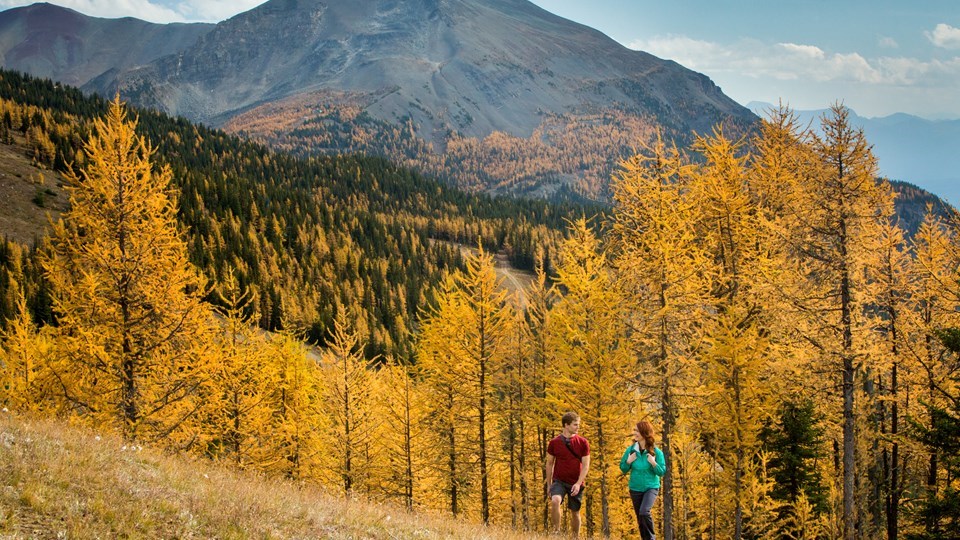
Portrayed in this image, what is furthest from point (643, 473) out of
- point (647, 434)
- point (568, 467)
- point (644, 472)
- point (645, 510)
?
point (568, 467)

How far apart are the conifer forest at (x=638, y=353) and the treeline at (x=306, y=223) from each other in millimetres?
9693

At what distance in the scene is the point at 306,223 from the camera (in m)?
109

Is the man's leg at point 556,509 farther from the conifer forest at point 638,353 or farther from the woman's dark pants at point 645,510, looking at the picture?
the conifer forest at point 638,353

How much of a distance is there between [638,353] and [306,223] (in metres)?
102

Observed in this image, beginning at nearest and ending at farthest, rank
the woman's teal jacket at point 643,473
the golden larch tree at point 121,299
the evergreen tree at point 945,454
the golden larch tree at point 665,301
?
the woman's teal jacket at point 643,473 < the evergreen tree at point 945,454 < the golden larch tree at point 121,299 < the golden larch tree at point 665,301

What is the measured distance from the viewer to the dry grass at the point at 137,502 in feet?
19.6

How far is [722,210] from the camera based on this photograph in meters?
18.5

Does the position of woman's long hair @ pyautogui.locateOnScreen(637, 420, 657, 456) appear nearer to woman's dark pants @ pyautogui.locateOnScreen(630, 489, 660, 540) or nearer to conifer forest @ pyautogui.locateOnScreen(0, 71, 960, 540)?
woman's dark pants @ pyautogui.locateOnScreen(630, 489, 660, 540)

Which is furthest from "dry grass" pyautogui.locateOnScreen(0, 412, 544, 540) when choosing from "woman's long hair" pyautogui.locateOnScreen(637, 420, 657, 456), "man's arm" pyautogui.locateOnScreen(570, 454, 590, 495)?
"woman's long hair" pyautogui.locateOnScreen(637, 420, 657, 456)

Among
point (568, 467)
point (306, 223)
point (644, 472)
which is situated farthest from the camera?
point (306, 223)

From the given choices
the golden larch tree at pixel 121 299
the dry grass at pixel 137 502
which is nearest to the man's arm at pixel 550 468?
the dry grass at pixel 137 502

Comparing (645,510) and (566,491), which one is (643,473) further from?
(566,491)

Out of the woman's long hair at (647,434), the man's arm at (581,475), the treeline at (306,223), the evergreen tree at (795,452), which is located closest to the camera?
the woman's long hair at (647,434)

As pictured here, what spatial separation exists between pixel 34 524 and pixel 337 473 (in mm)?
21794
